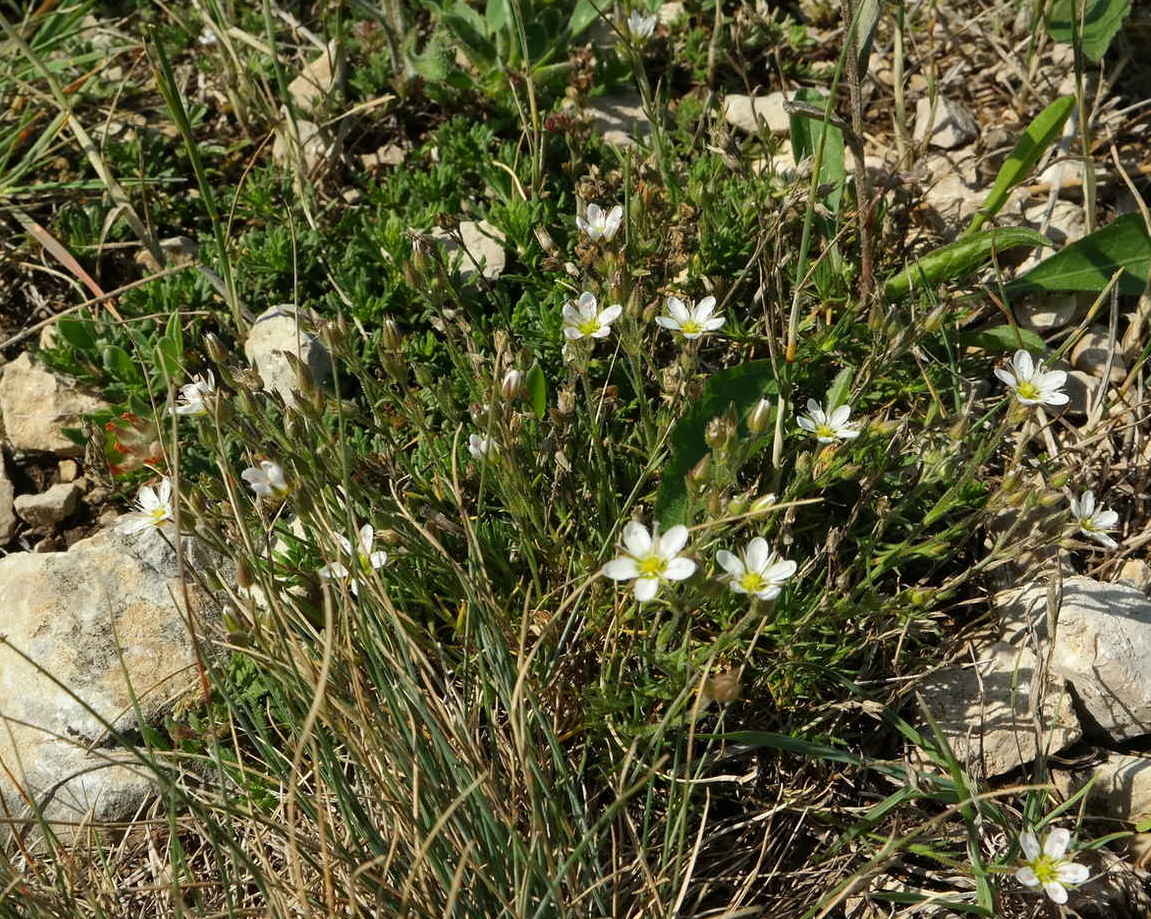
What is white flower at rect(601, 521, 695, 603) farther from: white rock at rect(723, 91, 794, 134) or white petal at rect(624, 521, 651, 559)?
white rock at rect(723, 91, 794, 134)

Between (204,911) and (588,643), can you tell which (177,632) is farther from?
(588,643)

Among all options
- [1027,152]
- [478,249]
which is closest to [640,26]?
[478,249]

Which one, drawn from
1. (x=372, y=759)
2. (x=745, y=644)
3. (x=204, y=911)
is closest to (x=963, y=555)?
(x=745, y=644)

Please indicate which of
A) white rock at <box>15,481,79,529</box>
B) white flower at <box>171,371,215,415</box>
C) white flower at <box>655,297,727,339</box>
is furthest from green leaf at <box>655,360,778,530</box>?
white rock at <box>15,481,79,529</box>

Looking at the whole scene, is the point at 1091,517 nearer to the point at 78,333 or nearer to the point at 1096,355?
the point at 1096,355

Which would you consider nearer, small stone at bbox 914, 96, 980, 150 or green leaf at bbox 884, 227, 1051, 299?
green leaf at bbox 884, 227, 1051, 299

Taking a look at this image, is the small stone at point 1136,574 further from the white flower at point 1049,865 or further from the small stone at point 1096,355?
the white flower at point 1049,865

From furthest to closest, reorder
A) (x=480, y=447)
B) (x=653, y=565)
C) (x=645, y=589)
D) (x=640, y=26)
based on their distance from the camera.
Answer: (x=640, y=26) < (x=480, y=447) < (x=653, y=565) < (x=645, y=589)
